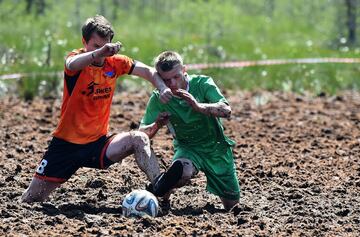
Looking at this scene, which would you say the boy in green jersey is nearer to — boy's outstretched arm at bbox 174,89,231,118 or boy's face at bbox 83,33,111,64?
boy's outstretched arm at bbox 174,89,231,118

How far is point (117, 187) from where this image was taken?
26.5ft

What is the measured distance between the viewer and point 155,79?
7027 millimetres

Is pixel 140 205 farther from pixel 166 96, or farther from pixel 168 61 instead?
pixel 168 61

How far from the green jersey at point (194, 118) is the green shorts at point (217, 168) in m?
0.06

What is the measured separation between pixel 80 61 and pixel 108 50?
0.42 m

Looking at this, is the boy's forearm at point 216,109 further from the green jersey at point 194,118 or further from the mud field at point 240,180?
the mud field at point 240,180

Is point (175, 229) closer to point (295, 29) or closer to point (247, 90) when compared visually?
point (247, 90)

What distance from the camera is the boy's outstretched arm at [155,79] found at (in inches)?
267

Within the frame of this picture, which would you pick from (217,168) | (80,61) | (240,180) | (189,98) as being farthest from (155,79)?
(240,180)

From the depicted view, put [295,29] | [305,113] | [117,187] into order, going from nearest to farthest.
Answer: [117,187]
[305,113]
[295,29]

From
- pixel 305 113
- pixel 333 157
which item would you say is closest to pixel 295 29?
pixel 305 113

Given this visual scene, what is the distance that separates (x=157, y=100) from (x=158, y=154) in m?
2.41

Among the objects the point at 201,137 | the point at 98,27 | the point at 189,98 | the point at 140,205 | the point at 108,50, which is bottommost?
the point at 140,205

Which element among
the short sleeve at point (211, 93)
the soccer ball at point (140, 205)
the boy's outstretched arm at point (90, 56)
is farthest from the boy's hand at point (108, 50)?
the soccer ball at point (140, 205)
